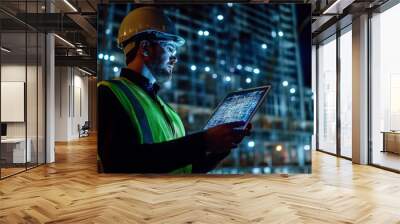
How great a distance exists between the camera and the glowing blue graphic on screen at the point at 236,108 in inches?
248

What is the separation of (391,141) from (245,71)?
3752mm

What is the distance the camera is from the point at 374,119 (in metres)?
8.24

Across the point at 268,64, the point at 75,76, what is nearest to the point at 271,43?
the point at 268,64

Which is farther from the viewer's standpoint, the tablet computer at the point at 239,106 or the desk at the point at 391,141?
the desk at the point at 391,141

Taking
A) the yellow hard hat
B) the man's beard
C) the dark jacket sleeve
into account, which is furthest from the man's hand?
the yellow hard hat

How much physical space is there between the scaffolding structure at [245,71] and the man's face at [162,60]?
13 centimetres

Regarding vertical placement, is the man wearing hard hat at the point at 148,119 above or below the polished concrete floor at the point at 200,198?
above

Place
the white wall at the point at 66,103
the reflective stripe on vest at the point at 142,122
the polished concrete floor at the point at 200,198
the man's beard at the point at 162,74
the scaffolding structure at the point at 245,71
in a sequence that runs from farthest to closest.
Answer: the white wall at the point at 66,103, the scaffolding structure at the point at 245,71, the man's beard at the point at 162,74, the reflective stripe on vest at the point at 142,122, the polished concrete floor at the point at 200,198

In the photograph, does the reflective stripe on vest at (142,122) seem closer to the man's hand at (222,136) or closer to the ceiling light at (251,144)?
the man's hand at (222,136)

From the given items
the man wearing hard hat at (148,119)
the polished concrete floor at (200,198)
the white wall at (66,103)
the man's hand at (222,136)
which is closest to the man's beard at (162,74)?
the man wearing hard hat at (148,119)

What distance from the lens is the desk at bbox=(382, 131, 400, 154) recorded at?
7.84 m

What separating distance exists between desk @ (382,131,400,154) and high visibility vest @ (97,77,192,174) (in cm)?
438

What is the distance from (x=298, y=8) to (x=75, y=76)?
13.3 metres

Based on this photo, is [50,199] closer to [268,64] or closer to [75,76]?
[268,64]
